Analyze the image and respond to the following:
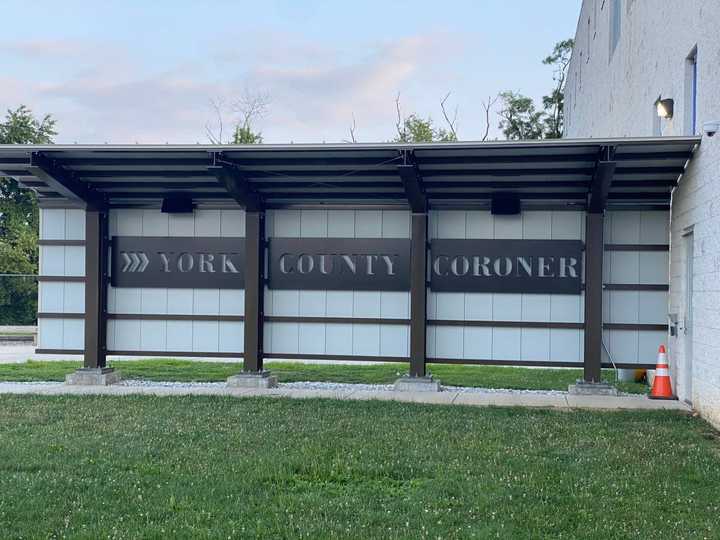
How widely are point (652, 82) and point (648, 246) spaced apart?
3696 mm

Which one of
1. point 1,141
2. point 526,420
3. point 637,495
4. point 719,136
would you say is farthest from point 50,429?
point 1,141

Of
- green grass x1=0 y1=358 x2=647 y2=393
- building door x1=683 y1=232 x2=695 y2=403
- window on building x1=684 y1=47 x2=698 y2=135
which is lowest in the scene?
green grass x1=0 y1=358 x2=647 y2=393

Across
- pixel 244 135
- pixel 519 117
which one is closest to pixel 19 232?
pixel 244 135

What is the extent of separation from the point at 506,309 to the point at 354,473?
243 inches

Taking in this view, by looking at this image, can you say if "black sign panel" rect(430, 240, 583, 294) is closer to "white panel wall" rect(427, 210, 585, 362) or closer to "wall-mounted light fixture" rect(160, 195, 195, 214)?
"white panel wall" rect(427, 210, 585, 362)

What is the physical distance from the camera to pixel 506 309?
1254 centimetres

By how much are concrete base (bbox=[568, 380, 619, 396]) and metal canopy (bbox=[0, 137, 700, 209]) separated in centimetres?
278

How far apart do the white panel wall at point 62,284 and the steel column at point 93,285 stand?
0.37 metres

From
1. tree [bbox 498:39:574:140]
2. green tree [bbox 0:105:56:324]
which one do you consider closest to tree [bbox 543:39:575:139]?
tree [bbox 498:39:574:140]

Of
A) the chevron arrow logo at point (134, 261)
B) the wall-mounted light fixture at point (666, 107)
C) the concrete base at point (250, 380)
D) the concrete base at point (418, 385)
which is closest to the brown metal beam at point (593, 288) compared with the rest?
the wall-mounted light fixture at point (666, 107)

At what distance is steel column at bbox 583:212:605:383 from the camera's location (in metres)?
11.8

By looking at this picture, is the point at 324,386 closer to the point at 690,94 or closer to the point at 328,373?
the point at 328,373

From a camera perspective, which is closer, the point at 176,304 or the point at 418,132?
the point at 176,304

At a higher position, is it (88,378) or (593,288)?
(593,288)
